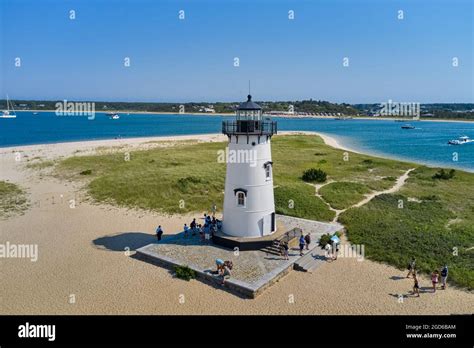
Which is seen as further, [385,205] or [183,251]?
[385,205]

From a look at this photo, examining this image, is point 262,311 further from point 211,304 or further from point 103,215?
point 103,215

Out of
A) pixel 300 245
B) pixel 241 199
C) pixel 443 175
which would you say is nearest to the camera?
pixel 300 245

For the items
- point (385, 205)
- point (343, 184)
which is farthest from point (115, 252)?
point (343, 184)

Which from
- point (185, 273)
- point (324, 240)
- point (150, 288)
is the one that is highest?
point (324, 240)

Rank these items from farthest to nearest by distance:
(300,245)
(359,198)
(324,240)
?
(359,198) → (324,240) → (300,245)

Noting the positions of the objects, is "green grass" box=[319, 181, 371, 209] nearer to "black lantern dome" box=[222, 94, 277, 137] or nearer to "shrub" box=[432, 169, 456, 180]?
"shrub" box=[432, 169, 456, 180]

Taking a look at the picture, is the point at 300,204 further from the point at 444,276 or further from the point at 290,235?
the point at 444,276

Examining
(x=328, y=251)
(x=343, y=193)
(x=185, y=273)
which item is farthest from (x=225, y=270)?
(x=343, y=193)
